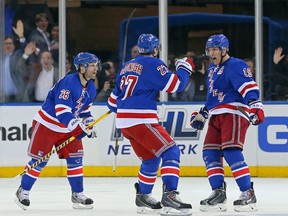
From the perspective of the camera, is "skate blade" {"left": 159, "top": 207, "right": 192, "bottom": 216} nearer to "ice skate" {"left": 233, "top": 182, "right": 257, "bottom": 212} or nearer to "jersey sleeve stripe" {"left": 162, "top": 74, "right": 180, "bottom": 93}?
"ice skate" {"left": 233, "top": 182, "right": 257, "bottom": 212}

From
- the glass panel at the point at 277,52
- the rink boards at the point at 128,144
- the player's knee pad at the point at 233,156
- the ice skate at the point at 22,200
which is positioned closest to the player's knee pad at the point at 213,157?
the player's knee pad at the point at 233,156

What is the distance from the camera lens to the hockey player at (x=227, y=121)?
28.2 feet

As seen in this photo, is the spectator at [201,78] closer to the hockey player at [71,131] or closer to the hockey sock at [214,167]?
the hockey player at [71,131]

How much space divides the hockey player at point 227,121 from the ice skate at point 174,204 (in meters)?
0.48

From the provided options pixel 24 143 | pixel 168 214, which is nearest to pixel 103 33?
pixel 24 143

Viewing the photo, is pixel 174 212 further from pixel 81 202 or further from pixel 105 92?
pixel 105 92

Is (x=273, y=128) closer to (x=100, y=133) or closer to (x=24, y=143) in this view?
(x=100, y=133)

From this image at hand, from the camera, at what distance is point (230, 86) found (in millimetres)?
8703

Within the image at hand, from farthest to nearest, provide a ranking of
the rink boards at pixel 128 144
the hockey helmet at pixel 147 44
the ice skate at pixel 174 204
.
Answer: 1. the rink boards at pixel 128 144
2. the hockey helmet at pixel 147 44
3. the ice skate at pixel 174 204

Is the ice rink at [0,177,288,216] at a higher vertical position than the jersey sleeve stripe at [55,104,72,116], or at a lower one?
lower

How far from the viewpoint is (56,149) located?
9047 mm

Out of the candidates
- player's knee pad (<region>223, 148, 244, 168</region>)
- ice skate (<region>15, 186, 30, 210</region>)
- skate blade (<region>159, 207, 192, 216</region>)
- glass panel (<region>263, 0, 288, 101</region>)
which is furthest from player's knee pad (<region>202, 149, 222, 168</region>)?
glass panel (<region>263, 0, 288, 101</region>)

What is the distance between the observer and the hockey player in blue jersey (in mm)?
8305

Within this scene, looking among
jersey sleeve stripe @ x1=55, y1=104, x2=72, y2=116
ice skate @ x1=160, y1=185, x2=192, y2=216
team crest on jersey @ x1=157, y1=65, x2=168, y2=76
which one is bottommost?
ice skate @ x1=160, y1=185, x2=192, y2=216
